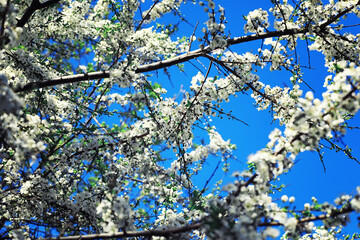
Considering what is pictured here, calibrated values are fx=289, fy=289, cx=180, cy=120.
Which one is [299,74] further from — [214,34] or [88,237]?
[88,237]

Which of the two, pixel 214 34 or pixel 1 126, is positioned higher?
pixel 214 34

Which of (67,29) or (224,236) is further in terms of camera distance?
(67,29)

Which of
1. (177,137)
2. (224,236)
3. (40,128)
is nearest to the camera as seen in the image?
(224,236)

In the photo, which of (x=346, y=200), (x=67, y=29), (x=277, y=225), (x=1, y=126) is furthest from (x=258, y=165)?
(x=67, y=29)

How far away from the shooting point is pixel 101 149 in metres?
5.02

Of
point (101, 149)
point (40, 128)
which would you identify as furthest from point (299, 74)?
point (40, 128)

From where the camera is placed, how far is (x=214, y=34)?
3.83m

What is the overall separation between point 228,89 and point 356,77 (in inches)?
111

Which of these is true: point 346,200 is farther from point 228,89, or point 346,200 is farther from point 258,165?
point 228,89

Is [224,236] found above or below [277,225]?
below

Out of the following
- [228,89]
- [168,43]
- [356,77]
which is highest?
[168,43]

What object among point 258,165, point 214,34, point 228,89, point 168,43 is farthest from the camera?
point 168,43

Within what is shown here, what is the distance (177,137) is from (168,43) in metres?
2.10

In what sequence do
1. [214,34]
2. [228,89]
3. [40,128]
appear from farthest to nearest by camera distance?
[228,89], [214,34], [40,128]
